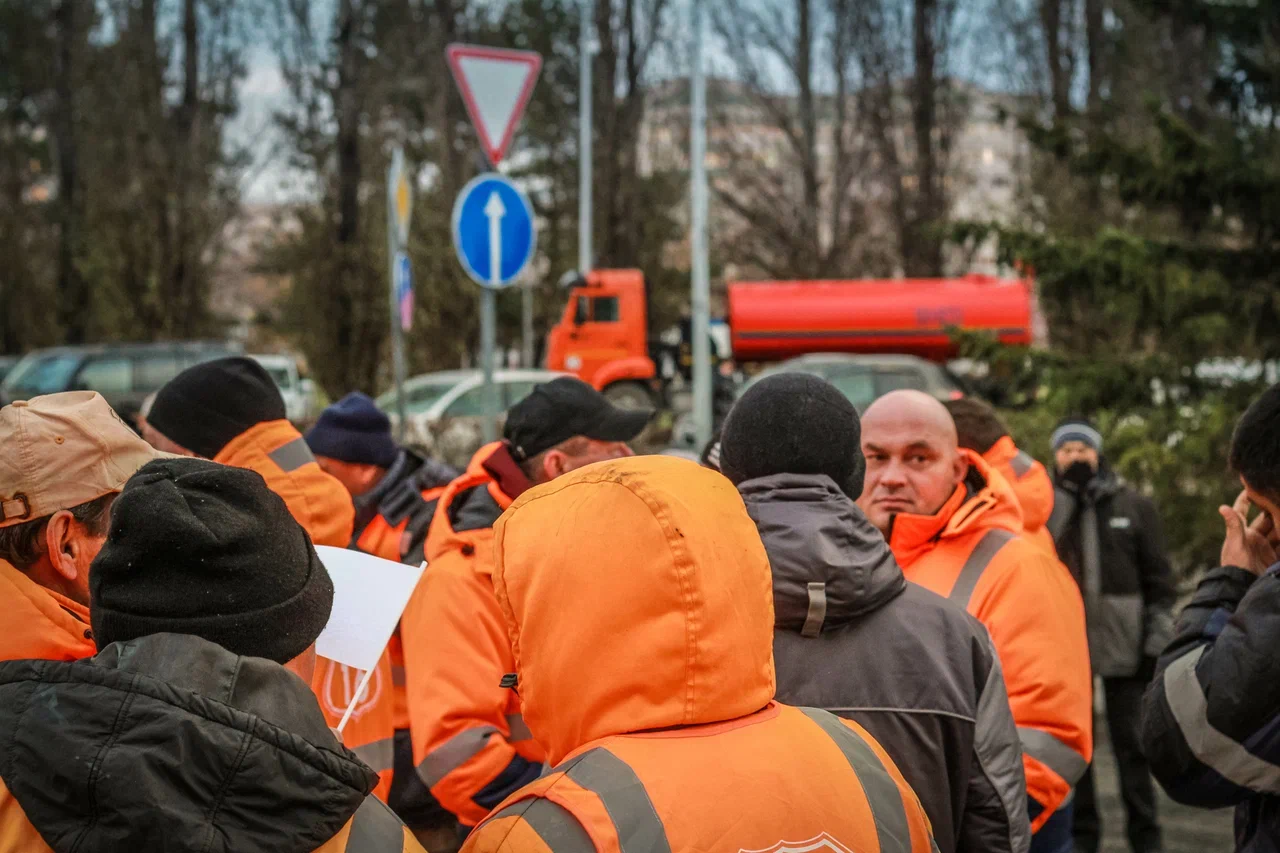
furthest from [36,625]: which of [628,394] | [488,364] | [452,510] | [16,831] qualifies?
[628,394]

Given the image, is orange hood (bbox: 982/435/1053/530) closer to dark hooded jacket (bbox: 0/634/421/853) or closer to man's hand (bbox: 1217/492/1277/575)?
man's hand (bbox: 1217/492/1277/575)

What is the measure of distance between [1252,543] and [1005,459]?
5.84 ft

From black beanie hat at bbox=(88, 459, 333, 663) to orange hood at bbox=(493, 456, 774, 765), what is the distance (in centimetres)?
31

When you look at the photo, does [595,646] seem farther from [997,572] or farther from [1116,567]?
[1116,567]

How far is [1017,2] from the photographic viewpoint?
30531mm

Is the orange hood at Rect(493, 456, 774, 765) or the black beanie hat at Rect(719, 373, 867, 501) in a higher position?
the black beanie hat at Rect(719, 373, 867, 501)

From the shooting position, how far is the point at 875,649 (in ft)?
7.67

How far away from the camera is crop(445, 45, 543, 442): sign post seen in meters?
6.93

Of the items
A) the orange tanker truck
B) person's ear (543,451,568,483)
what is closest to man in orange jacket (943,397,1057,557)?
person's ear (543,451,568,483)

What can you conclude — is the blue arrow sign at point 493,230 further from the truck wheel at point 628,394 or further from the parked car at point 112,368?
the truck wheel at point 628,394

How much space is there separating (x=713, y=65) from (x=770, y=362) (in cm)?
903

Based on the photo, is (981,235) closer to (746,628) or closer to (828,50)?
(746,628)

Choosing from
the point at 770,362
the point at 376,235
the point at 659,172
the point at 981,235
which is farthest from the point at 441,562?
the point at 659,172

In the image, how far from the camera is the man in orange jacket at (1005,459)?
166 inches
